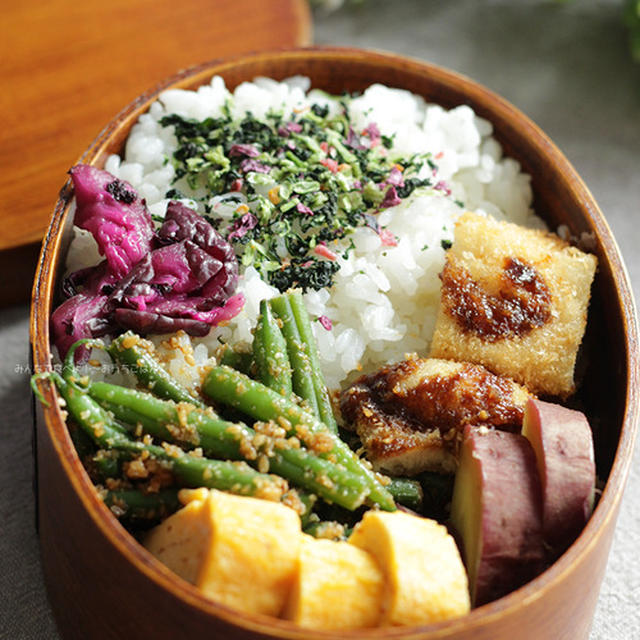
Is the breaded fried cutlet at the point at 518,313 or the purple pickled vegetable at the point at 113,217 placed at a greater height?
the purple pickled vegetable at the point at 113,217

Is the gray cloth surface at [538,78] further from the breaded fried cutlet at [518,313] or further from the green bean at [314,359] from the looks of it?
the green bean at [314,359]

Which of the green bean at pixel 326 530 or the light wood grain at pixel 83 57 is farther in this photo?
the light wood grain at pixel 83 57

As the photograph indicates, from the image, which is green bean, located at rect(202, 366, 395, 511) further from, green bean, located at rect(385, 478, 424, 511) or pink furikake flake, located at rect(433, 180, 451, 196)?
pink furikake flake, located at rect(433, 180, 451, 196)

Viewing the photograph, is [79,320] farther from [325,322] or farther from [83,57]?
[83,57]

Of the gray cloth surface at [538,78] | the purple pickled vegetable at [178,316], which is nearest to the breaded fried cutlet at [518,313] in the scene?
the purple pickled vegetable at [178,316]

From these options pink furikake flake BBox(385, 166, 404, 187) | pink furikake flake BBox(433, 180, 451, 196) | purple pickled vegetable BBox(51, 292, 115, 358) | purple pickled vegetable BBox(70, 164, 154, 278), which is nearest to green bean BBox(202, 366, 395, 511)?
purple pickled vegetable BBox(51, 292, 115, 358)

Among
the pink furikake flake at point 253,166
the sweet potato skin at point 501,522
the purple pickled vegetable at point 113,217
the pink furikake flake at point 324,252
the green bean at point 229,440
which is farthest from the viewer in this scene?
the pink furikake flake at point 253,166

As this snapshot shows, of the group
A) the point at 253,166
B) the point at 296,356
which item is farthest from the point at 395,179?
the point at 296,356
